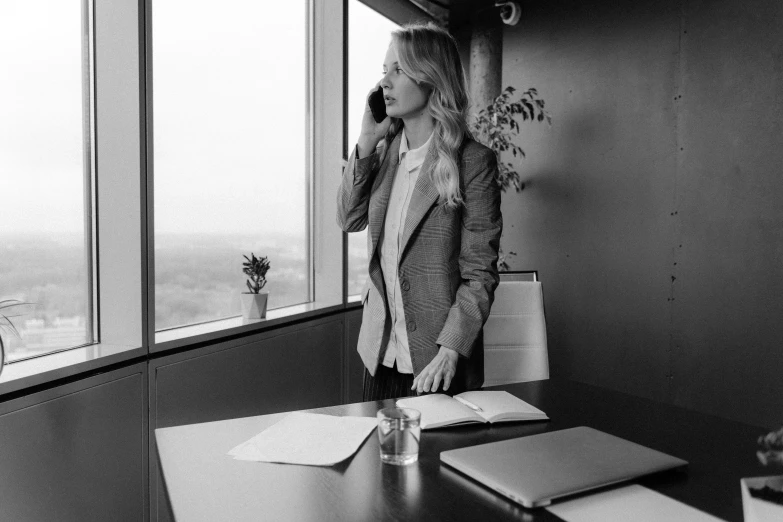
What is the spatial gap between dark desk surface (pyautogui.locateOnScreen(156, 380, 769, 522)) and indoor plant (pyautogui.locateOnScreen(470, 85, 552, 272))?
9.07 feet

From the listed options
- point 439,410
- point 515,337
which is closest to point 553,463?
point 439,410

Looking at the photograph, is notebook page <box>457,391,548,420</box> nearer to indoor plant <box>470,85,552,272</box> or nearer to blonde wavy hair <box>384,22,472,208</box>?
blonde wavy hair <box>384,22,472,208</box>

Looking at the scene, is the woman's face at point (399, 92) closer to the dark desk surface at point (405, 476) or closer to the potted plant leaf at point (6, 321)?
the dark desk surface at point (405, 476)

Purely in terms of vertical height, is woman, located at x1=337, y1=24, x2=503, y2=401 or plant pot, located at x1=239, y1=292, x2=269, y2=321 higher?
woman, located at x1=337, y1=24, x2=503, y2=401

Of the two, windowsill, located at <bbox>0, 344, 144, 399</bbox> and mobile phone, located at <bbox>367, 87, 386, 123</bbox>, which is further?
mobile phone, located at <bbox>367, 87, 386, 123</bbox>

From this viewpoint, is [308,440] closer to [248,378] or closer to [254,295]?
[248,378]

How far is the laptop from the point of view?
3.06ft

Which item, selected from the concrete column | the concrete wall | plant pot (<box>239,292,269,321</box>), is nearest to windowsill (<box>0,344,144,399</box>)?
plant pot (<box>239,292,269,321</box>)

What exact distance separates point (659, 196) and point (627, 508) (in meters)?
3.21

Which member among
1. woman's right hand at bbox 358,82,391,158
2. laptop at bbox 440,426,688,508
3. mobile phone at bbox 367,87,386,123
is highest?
mobile phone at bbox 367,87,386,123

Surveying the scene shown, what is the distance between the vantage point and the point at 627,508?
0.90 metres

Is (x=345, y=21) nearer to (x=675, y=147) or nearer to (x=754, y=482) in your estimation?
(x=675, y=147)

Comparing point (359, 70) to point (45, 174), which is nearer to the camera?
point (45, 174)

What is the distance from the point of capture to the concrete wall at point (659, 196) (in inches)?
131
